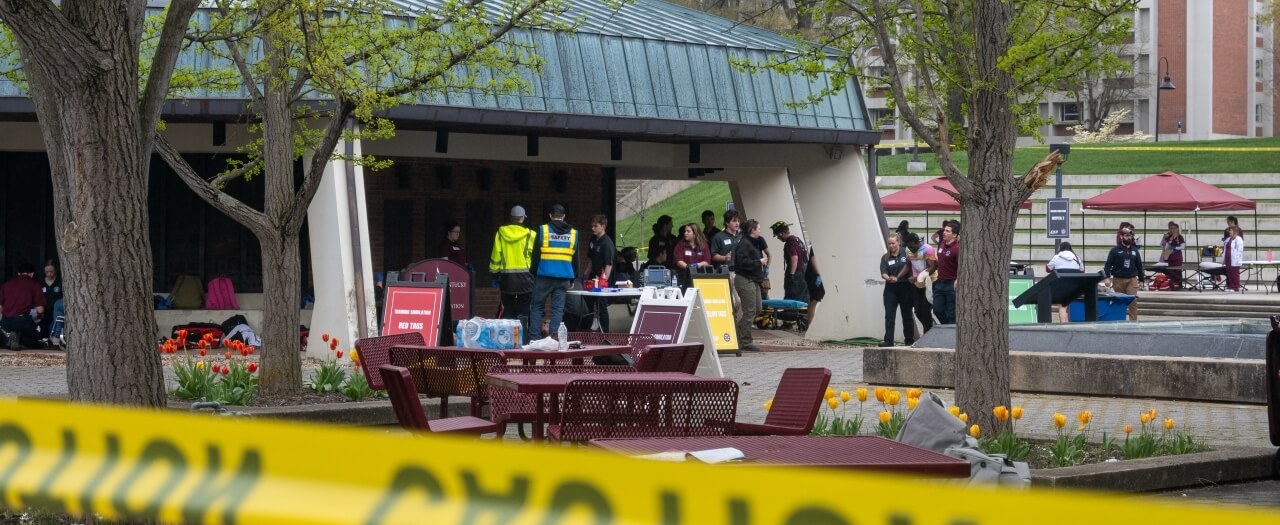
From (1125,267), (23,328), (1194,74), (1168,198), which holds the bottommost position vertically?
(23,328)

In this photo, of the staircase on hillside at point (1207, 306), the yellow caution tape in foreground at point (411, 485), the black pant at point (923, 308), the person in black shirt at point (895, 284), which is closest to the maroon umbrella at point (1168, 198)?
the staircase on hillside at point (1207, 306)

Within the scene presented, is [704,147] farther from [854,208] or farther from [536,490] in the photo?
[536,490]

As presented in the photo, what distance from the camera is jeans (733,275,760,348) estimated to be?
2003cm

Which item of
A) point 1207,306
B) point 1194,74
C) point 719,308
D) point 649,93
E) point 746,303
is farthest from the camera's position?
point 1194,74

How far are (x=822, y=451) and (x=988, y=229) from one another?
3.86m

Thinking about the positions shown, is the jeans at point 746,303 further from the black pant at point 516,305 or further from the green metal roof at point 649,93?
the black pant at point 516,305

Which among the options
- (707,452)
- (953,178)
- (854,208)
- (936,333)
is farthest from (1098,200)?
(707,452)

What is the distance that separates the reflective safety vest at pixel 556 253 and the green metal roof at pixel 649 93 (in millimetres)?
2479

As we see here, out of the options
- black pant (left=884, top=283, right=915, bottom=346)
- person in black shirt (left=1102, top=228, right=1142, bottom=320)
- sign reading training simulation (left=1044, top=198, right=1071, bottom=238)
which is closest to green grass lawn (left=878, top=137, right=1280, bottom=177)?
sign reading training simulation (left=1044, top=198, right=1071, bottom=238)

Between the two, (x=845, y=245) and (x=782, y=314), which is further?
(x=782, y=314)

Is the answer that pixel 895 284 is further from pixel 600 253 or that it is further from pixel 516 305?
pixel 516 305

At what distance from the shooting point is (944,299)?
20.0 metres

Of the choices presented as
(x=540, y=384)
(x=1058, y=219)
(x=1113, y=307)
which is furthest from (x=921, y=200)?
(x=540, y=384)

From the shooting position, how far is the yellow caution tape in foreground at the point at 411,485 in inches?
86.7
